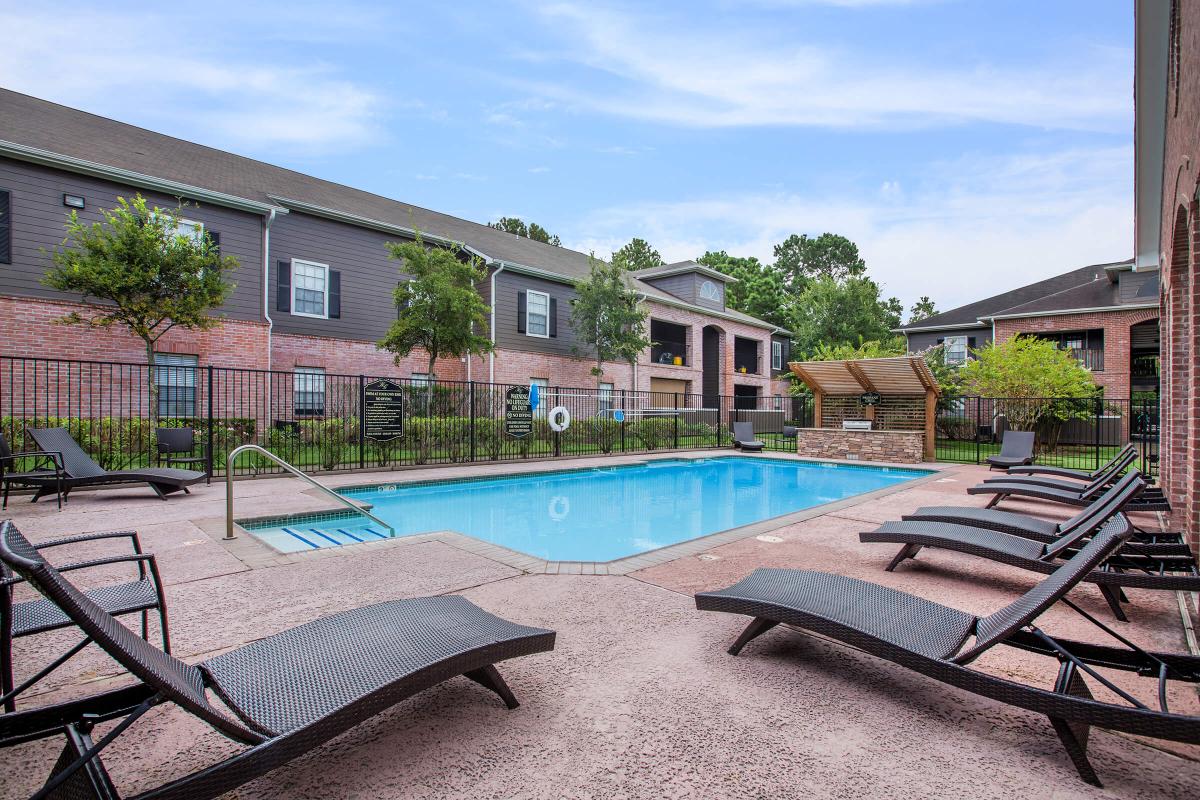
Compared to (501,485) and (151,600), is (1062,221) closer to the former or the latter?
(501,485)

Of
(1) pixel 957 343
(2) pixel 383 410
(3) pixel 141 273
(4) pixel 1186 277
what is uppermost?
(1) pixel 957 343

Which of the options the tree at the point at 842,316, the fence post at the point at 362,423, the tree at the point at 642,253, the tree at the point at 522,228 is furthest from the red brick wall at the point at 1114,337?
the tree at the point at 522,228

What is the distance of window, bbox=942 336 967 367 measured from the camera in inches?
1162

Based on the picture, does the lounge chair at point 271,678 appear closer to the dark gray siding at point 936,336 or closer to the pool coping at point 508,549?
the pool coping at point 508,549

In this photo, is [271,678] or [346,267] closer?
[271,678]

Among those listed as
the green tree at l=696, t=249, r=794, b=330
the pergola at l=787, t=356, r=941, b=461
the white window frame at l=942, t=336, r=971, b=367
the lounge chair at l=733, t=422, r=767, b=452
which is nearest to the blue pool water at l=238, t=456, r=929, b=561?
the pergola at l=787, t=356, r=941, b=461

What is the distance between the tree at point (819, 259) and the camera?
191ft

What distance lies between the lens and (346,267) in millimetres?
18078

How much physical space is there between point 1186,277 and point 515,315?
18473 millimetres

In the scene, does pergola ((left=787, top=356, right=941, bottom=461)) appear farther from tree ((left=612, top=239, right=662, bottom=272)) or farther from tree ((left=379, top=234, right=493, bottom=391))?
tree ((left=612, top=239, right=662, bottom=272))

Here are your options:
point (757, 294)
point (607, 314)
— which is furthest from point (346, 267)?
point (757, 294)

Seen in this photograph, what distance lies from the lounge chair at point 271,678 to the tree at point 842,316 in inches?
1225

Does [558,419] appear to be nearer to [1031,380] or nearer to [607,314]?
[607,314]

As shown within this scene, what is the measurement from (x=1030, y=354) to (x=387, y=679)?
21859 mm
